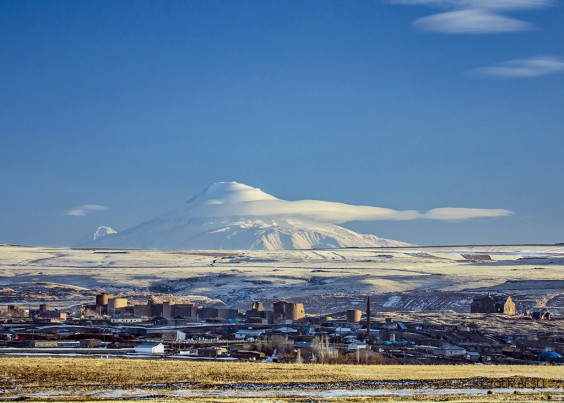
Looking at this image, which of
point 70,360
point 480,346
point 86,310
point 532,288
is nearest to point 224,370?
point 70,360

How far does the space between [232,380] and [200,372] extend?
4.70 m

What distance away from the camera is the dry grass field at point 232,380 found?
45000 millimetres

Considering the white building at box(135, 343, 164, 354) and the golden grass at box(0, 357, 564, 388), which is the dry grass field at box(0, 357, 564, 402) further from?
the white building at box(135, 343, 164, 354)

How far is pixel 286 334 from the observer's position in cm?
9431

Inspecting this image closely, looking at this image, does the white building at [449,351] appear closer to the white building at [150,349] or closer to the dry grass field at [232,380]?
the dry grass field at [232,380]

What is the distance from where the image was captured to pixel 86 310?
5054 inches

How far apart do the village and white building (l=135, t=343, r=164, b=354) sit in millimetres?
88

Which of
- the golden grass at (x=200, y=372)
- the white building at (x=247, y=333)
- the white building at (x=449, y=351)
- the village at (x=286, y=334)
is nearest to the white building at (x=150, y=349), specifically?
the village at (x=286, y=334)

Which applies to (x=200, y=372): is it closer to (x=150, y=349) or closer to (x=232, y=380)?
(x=232, y=380)

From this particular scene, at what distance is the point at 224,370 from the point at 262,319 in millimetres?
57643

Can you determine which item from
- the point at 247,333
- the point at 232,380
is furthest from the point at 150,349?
the point at 232,380

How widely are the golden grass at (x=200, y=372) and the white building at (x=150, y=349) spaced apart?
28.1ft

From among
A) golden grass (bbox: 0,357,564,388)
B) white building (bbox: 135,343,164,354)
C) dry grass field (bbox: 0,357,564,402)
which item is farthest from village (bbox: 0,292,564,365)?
dry grass field (bbox: 0,357,564,402)

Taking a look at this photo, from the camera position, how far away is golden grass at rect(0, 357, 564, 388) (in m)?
51.6
